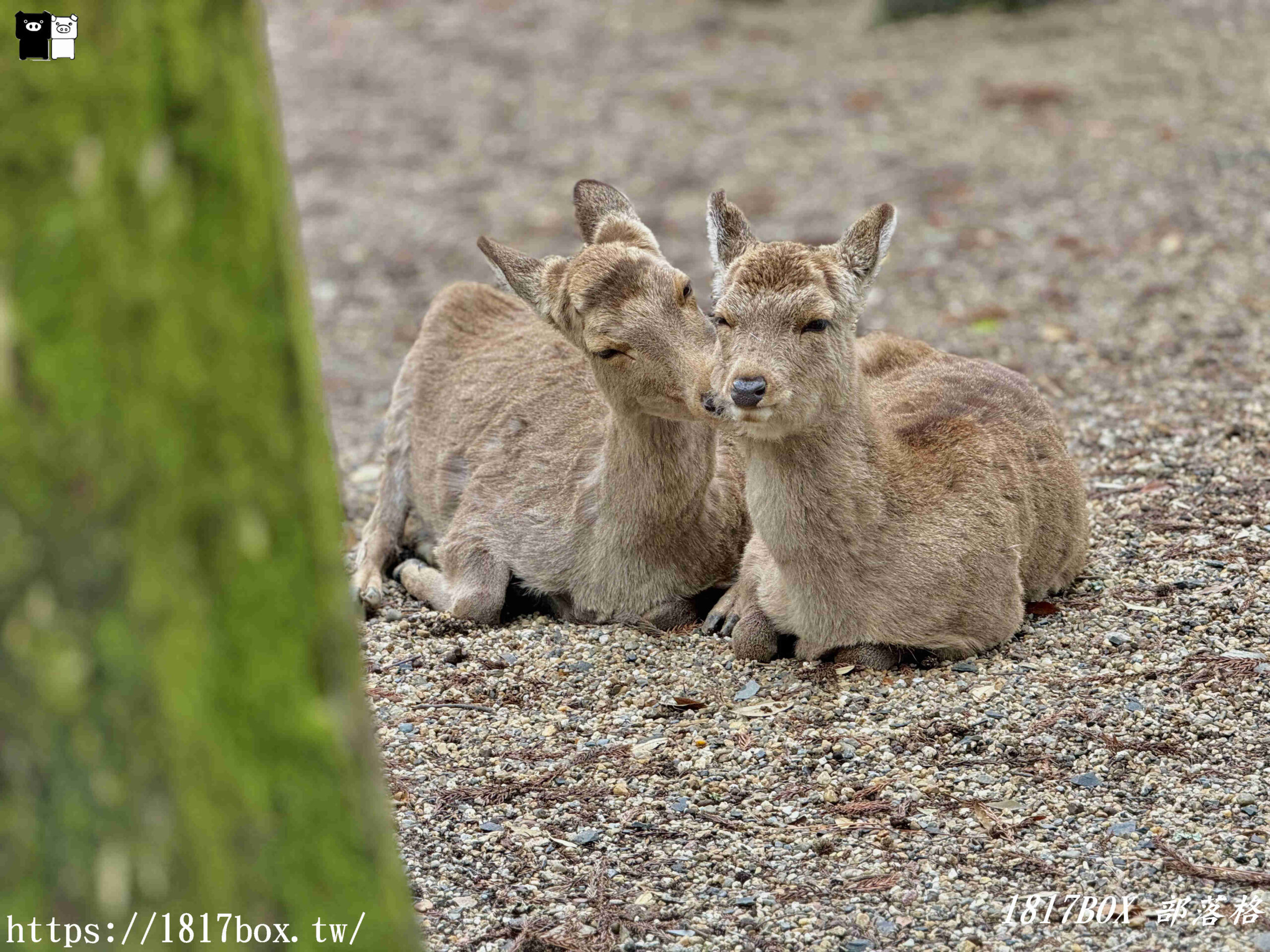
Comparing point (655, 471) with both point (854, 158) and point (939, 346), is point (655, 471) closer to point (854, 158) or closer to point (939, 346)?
point (939, 346)

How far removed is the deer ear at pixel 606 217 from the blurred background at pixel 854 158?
2.56 meters

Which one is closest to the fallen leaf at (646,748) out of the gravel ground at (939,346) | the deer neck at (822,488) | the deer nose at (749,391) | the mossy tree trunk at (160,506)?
the gravel ground at (939,346)

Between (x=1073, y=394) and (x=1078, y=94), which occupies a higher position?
(x=1078, y=94)

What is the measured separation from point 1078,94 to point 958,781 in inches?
397

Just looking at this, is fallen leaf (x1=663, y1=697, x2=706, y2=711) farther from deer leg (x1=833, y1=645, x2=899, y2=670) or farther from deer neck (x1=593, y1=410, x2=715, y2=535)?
deer neck (x1=593, y1=410, x2=715, y2=535)

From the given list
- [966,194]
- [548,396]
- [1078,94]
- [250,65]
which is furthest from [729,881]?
[1078,94]

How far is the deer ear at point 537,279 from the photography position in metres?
6.09

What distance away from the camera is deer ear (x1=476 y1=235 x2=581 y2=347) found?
20.0 ft

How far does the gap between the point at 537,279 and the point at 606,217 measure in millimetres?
430

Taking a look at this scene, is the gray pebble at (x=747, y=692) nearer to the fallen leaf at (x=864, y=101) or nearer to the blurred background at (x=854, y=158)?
the blurred background at (x=854, y=158)

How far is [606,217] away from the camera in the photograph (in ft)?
20.8

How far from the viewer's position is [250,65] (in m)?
2.51

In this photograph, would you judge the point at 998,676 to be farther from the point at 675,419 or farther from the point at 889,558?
the point at 675,419

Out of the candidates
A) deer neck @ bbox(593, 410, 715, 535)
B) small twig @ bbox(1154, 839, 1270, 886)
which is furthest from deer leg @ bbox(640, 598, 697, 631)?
small twig @ bbox(1154, 839, 1270, 886)
